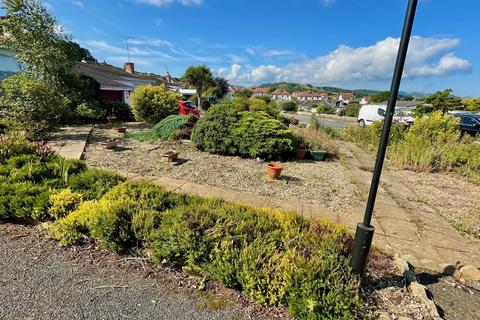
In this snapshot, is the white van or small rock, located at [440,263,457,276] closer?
small rock, located at [440,263,457,276]

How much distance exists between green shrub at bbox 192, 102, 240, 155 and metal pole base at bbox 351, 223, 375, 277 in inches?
206

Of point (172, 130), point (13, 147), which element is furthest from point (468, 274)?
point (172, 130)

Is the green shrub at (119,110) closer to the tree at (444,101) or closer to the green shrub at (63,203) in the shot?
the green shrub at (63,203)

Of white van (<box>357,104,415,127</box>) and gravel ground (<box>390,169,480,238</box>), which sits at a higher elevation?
white van (<box>357,104,415,127</box>)

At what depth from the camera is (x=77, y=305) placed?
1.98 meters

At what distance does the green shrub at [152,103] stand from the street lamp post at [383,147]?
11.2m

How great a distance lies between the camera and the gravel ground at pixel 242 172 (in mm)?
4672

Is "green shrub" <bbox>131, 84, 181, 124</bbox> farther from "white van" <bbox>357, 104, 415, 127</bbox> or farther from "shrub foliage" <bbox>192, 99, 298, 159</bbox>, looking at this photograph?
"white van" <bbox>357, 104, 415, 127</bbox>

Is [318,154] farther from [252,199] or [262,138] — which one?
[252,199]

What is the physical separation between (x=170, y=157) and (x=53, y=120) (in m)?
6.17

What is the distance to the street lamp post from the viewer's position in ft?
5.55

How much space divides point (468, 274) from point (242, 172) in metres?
4.01

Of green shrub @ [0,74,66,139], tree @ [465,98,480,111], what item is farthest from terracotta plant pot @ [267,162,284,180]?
tree @ [465,98,480,111]

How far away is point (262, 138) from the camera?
682 cm
